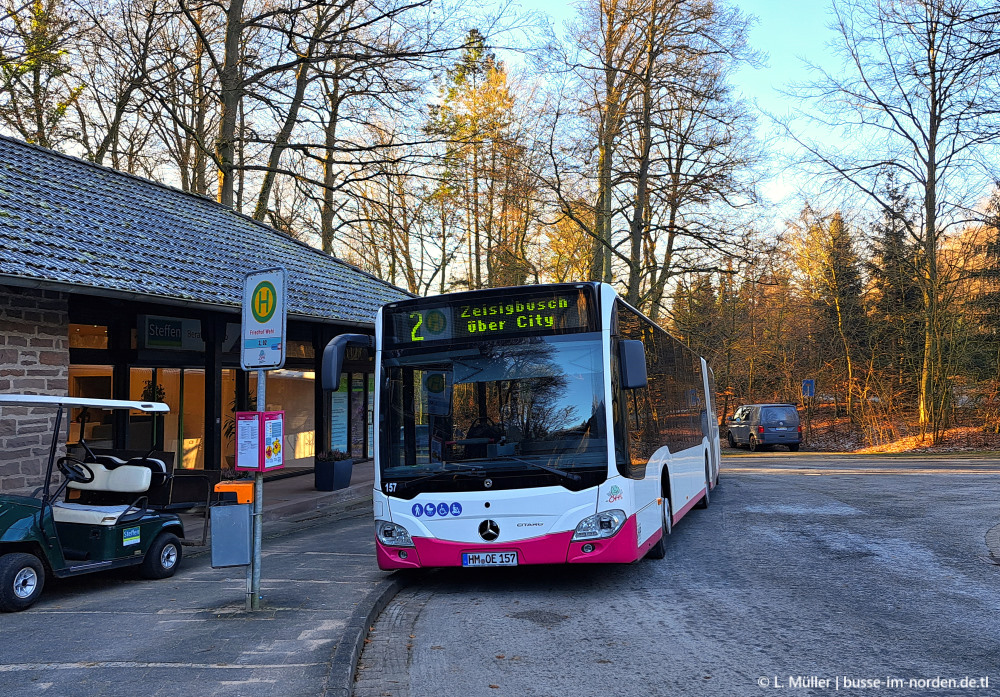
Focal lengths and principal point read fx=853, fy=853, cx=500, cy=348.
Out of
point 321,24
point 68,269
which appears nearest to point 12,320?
point 68,269

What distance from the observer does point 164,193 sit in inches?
698

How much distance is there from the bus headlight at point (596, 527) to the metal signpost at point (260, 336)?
108 inches

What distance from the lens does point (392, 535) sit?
8055 mm

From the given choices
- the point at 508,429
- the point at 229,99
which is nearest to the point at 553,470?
the point at 508,429

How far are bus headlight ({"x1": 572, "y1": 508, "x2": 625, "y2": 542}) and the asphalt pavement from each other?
5.99ft

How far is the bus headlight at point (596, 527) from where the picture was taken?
25.0 feet

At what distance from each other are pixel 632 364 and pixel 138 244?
27.9 feet

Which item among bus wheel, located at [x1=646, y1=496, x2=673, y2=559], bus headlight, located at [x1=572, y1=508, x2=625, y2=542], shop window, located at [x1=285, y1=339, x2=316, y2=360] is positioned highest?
shop window, located at [x1=285, y1=339, x2=316, y2=360]

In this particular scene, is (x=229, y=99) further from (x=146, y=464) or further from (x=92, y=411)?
(x=146, y=464)

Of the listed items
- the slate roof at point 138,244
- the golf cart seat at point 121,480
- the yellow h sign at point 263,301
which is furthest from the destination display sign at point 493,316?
the slate roof at point 138,244

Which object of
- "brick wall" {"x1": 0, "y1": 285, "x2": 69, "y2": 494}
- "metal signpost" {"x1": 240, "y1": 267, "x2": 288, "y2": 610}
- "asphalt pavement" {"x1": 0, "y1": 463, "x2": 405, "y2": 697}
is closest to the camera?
"asphalt pavement" {"x1": 0, "y1": 463, "x2": 405, "y2": 697}

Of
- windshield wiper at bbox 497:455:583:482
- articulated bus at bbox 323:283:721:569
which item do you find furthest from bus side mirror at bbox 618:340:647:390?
windshield wiper at bbox 497:455:583:482

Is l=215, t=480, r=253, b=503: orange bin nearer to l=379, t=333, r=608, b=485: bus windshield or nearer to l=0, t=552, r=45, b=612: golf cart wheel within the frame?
l=379, t=333, r=608, b=485: bus windshield

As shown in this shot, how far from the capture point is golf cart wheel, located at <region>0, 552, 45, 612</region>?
699 cm
